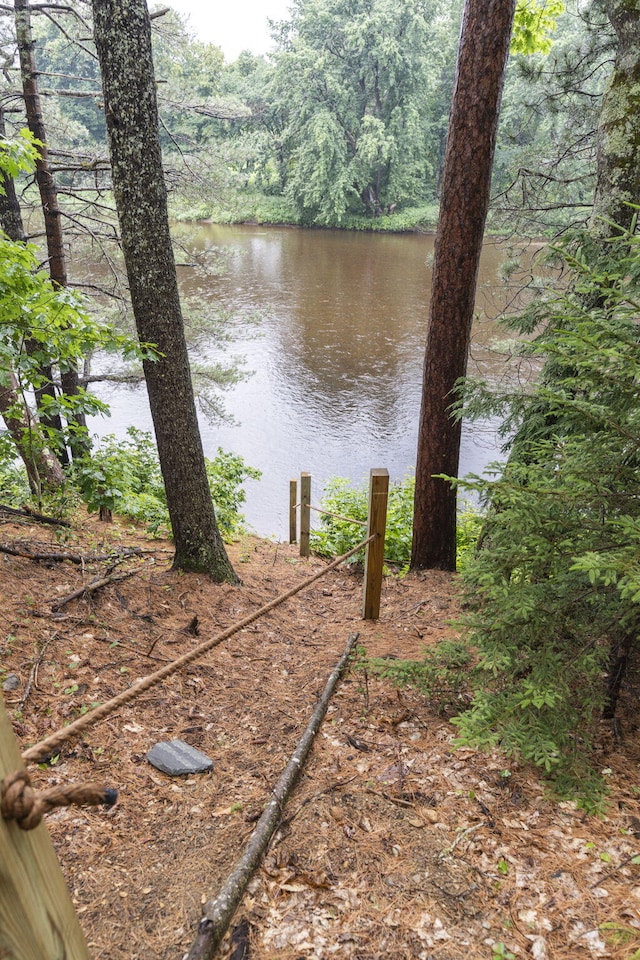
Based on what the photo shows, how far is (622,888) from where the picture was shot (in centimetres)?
195

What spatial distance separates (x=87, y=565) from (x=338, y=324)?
53.6 ft

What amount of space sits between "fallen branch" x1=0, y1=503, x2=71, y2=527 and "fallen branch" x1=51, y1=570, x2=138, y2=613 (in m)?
1.03

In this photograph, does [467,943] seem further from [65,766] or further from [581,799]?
[65,766]

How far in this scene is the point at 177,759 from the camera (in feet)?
9.32

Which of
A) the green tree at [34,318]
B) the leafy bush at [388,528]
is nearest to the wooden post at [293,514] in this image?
the leafy bush at [388,528]

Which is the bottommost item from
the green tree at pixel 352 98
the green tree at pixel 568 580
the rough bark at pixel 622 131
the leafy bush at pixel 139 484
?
the leafy bush at pixel 139 484

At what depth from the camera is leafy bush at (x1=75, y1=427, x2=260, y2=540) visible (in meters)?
4.57

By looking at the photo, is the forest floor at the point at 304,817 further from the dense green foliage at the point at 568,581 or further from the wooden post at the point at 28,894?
the wooden post at the point at 28,894

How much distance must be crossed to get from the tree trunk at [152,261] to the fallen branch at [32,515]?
1145mm

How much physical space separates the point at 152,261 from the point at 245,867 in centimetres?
385

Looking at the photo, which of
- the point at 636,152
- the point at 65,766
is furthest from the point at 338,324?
the point at 65,766

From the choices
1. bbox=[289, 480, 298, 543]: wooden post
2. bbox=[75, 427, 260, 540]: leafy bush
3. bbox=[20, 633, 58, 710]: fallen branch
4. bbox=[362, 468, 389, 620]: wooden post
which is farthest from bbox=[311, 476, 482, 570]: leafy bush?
bbox=[20, 633, 58, 710]: fallen branch

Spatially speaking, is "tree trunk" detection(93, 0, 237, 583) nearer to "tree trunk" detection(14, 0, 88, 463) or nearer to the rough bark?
"tree trunk" detection(14, 0, 88, 463)

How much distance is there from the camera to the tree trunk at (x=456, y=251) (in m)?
4.46
